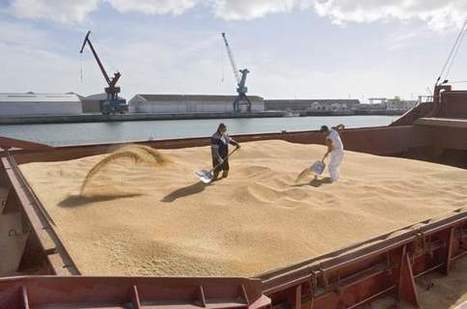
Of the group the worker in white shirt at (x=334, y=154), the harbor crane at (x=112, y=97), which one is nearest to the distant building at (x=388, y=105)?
the harbor crane at (x=112, y=97)

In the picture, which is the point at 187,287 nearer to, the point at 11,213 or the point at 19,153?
the point at 11,213

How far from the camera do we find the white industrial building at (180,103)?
249 feet

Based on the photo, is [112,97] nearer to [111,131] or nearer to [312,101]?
[111,131]

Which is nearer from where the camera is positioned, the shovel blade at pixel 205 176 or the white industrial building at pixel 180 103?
the shovel blade at pixel 205 176

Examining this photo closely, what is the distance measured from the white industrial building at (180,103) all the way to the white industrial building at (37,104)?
42.4 feet

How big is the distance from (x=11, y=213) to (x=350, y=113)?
9800cm


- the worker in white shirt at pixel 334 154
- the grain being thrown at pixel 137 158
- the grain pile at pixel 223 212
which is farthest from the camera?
the grain being thrown at pixel 137 158

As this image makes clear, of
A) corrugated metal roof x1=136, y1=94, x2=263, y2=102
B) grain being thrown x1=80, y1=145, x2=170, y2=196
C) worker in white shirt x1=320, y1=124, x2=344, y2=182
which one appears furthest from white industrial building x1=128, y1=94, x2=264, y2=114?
worker in white shirt x1=320, y1=124, x2=344, y2=182

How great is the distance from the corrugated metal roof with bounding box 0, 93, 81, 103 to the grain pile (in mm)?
60741

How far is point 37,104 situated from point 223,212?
63227mm

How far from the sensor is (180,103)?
78.5 meters

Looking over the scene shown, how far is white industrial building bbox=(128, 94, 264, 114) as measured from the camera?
2982 inches

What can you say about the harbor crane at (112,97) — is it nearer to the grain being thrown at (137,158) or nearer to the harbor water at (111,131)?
the harbor water at (111,131)

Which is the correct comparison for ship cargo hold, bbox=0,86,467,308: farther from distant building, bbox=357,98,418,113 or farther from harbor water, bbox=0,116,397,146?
distant building, bbox=357,98,418,113
